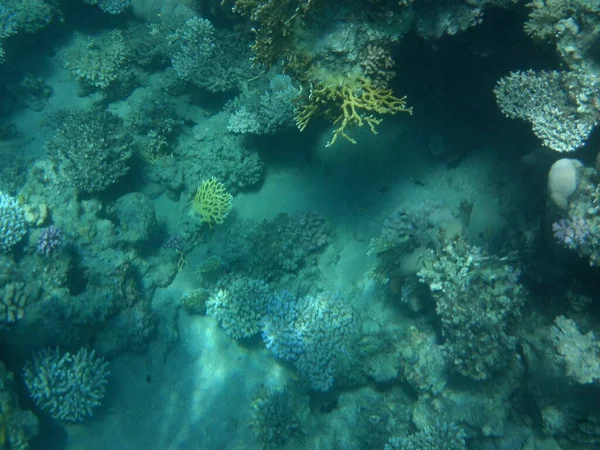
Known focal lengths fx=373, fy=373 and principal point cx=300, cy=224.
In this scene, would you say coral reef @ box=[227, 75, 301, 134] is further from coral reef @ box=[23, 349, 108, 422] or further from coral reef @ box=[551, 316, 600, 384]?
coral reef @ box=[551, 316, 600, 384]

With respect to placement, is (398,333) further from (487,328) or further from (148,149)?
(148,149)

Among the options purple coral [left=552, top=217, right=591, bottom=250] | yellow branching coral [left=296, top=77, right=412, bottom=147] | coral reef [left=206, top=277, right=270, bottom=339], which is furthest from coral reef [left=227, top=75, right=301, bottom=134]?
purple coral [left=552, top=217, right=591, bottom=250]

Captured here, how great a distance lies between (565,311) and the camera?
4.59m

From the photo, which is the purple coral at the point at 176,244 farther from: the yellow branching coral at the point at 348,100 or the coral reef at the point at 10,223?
the yellow branching coral at the point at 348,100

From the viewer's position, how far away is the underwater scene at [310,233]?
4344mm

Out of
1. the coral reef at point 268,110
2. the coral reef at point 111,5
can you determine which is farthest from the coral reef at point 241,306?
the coral reef at point 111,5

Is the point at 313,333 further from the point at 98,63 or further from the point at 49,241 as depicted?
the point at 98,63

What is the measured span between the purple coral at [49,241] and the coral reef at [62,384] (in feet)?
5.24

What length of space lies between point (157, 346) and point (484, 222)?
6072 mm

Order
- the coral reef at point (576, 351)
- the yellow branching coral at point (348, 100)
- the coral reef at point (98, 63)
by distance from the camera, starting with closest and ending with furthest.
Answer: the coral reef at point (576, 351)
the yellow branching coral at point (348, 100)
the coral reef at point (98, 63)

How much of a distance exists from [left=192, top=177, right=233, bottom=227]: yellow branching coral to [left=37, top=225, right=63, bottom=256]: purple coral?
94.2 inches

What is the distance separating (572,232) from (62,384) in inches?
290

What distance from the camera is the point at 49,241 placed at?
611cm

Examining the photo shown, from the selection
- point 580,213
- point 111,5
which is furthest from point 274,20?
point 111,5
